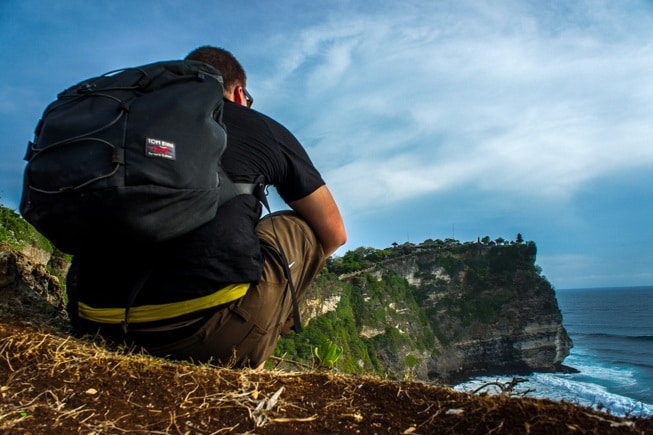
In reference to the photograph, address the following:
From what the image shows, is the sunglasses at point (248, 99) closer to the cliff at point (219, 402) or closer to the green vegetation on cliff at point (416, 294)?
the cliff at point (219, 402)

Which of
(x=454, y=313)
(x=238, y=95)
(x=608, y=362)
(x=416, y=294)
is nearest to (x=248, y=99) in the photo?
(x=238, y=95)

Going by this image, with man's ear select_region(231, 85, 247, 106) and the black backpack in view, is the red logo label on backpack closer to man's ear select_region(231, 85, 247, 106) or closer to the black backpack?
the black backpack

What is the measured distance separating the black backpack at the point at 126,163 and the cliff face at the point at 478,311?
6402 cm

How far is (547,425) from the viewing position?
1.81m

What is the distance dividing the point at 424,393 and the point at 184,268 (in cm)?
136

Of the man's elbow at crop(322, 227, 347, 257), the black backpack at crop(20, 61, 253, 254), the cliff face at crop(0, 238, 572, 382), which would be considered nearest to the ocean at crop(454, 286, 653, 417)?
the cliff face at crop(0, 238, 572, 382)

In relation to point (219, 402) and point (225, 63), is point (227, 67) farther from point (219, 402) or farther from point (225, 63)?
point (219, 402)

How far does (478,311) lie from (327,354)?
78.7 metres

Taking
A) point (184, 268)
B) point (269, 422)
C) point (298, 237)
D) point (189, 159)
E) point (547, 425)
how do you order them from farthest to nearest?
point (298, 237)
point (184, 268)
point (189, 159)
point (269, 422)
point (547, 425)

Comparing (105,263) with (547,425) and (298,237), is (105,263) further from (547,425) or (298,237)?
(547,425)

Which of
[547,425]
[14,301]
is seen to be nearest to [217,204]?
[547,425]

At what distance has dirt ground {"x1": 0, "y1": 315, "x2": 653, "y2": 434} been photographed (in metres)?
1.90

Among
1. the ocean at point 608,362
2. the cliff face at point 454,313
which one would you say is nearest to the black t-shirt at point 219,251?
the ocean at point 608,362

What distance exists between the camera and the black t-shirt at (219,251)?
99.2 inches
